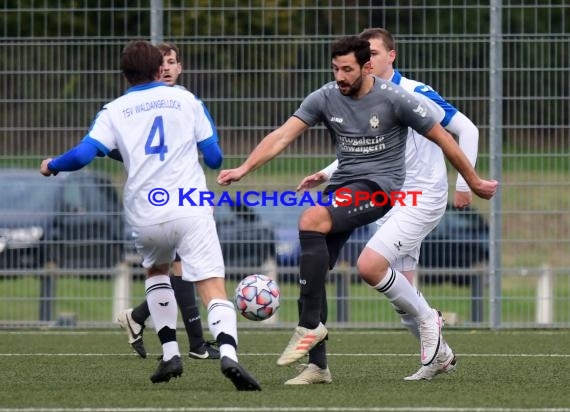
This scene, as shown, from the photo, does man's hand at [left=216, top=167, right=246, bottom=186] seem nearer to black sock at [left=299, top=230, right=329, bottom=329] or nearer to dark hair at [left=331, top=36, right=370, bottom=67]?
black sock at [left=299, top=230, right=329, bottom=329]

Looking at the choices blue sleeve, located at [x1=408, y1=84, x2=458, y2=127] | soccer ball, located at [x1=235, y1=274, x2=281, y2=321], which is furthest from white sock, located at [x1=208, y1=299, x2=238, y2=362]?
blue sleeve, located at [x1=408, y1=84, x2=458, y2=127]

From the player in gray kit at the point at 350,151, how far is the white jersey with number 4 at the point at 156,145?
38cm

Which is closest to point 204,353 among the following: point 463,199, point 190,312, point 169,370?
point 190,312

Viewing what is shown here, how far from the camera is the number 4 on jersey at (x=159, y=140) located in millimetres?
7277

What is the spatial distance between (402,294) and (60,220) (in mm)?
6015

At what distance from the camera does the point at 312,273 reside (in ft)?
25.0

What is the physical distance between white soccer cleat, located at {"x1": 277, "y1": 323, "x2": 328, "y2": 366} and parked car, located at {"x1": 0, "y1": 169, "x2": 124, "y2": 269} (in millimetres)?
6077

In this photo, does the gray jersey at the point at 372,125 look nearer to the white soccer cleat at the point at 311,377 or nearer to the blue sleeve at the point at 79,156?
the white soccer cleat at the point at 311,377

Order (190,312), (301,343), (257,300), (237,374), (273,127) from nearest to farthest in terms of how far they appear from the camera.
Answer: (237,374), (301,343), (257,300), (190,312), (273,127)

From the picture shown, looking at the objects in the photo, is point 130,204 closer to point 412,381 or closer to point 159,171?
point 159,171

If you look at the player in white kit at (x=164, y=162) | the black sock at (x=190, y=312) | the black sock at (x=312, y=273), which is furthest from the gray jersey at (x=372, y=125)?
the black sock at (x=190, y=312)

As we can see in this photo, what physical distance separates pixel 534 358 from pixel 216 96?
478 centimetres

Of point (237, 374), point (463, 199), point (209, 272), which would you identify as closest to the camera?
point (237, 374)

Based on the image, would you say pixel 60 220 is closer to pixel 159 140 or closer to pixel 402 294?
pixel 402 294
